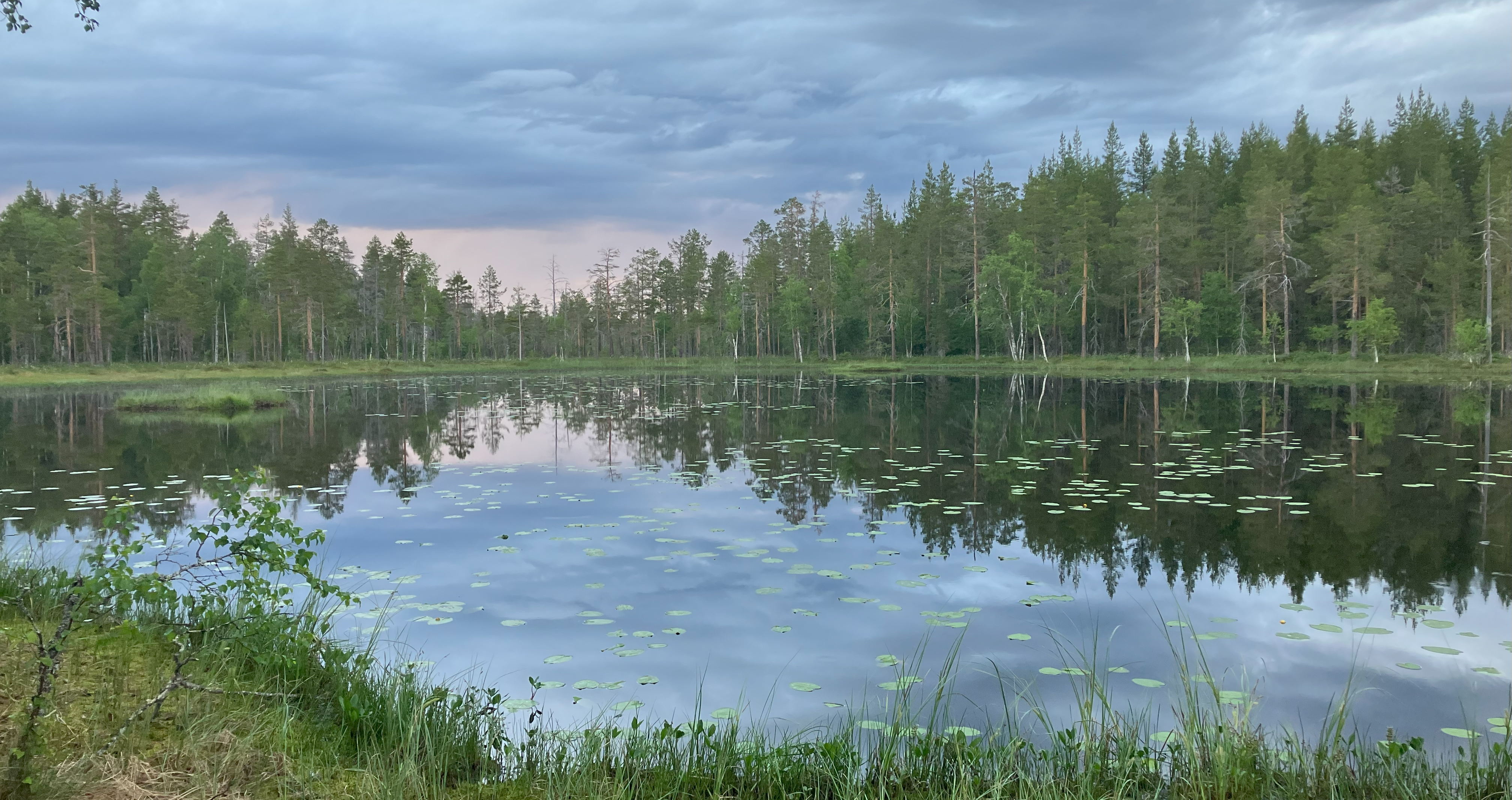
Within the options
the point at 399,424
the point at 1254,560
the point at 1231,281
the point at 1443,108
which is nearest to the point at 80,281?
the point at 399,424

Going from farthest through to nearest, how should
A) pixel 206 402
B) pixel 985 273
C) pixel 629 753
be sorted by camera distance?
pixel 985 273
pixel 206 402
pixel 629 753

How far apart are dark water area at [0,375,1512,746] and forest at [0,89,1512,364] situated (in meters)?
38.1

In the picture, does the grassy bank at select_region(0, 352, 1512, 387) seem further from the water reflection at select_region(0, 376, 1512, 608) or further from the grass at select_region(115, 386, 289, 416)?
the grass at select_region(115, 386, 289, 416)

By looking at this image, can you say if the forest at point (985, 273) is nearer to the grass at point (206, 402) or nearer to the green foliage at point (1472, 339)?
the green foliage at point (1472, 339)

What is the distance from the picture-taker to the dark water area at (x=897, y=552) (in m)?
6.54

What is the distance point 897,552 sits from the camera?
10.5 metres

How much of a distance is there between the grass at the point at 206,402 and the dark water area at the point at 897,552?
29.3ft

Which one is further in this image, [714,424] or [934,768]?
[714,424]

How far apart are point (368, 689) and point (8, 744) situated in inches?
69.6

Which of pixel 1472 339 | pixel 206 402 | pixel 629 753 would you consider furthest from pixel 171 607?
pixel 1472 339

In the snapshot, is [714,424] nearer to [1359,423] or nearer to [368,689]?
[1359,423]

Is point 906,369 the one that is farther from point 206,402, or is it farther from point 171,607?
point 171,607

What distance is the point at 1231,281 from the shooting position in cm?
6612

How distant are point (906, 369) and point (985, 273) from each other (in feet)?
31.1
